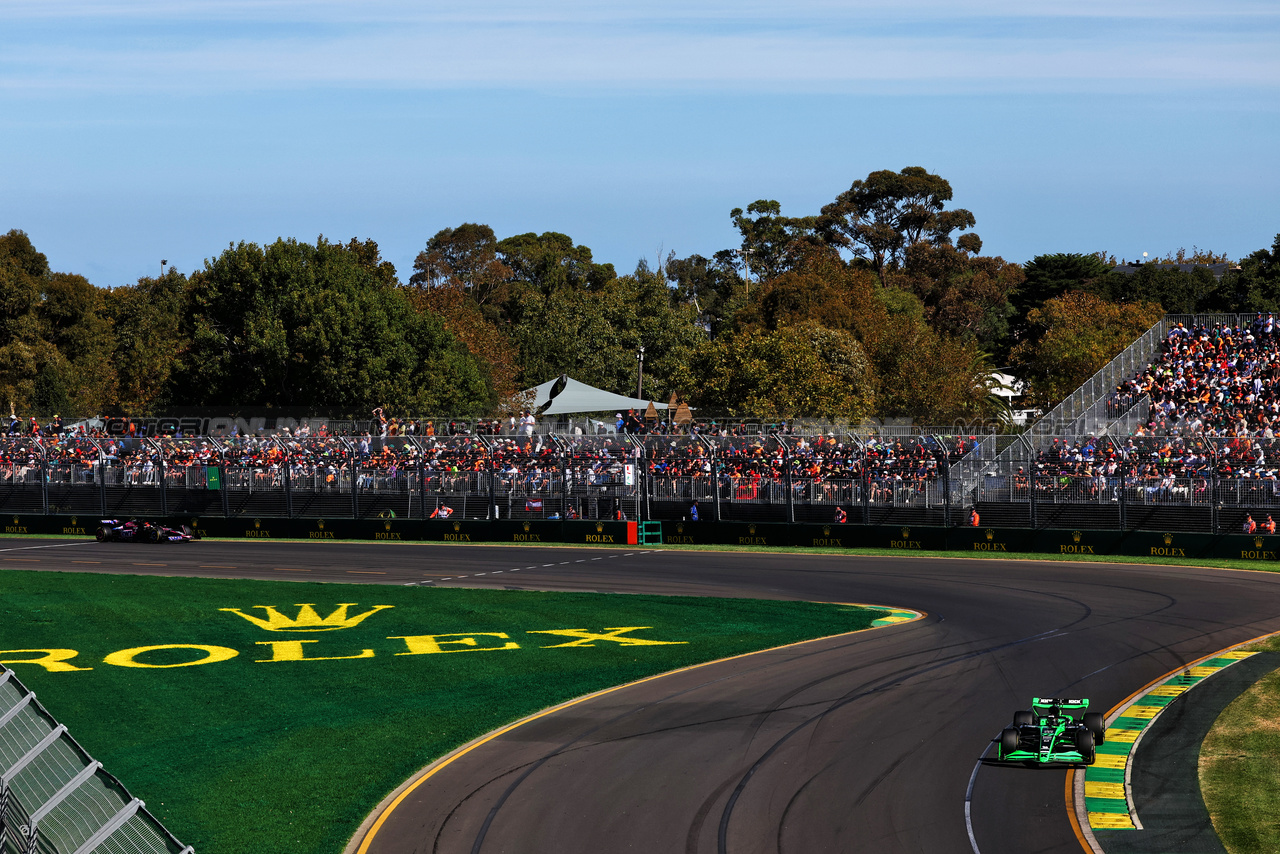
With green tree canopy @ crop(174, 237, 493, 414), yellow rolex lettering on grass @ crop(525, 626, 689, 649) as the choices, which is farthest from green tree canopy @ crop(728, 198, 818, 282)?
yellow rolex lettering on grass @ crop(525, 626, 689, 649)

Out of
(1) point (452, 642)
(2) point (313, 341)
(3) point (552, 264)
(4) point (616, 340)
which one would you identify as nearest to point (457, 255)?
(3) point (552, 264)

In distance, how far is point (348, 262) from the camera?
64.9 metres

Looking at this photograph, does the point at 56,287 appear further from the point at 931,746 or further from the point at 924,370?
the point at 931,746

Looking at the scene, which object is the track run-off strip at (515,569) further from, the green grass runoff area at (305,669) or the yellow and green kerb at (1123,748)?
the yellow and green kerb at (1123,748)

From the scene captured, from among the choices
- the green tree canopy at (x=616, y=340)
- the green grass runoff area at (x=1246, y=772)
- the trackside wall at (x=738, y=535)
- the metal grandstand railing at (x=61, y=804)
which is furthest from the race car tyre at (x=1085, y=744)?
the green tree canopy at (x=616, y=340)

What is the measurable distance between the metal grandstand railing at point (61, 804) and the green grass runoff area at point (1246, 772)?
960 cm

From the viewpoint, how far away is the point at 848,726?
16062mm

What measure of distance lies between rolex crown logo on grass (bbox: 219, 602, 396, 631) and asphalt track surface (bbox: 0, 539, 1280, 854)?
15.1 feet

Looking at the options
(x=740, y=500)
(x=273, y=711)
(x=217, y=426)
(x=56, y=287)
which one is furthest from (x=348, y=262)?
(x=273, y=711)

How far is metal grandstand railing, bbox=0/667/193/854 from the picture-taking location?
7.39 metres

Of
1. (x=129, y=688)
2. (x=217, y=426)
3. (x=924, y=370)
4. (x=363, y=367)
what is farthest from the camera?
(x=924, y=370)

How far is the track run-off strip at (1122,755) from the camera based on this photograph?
41.5 feet

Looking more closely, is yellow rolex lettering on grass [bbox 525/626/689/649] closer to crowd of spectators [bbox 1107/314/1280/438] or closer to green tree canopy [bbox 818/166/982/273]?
crowd of spectators [bbox 1107/314/1280/438]

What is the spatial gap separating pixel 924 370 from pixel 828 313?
979 cm
